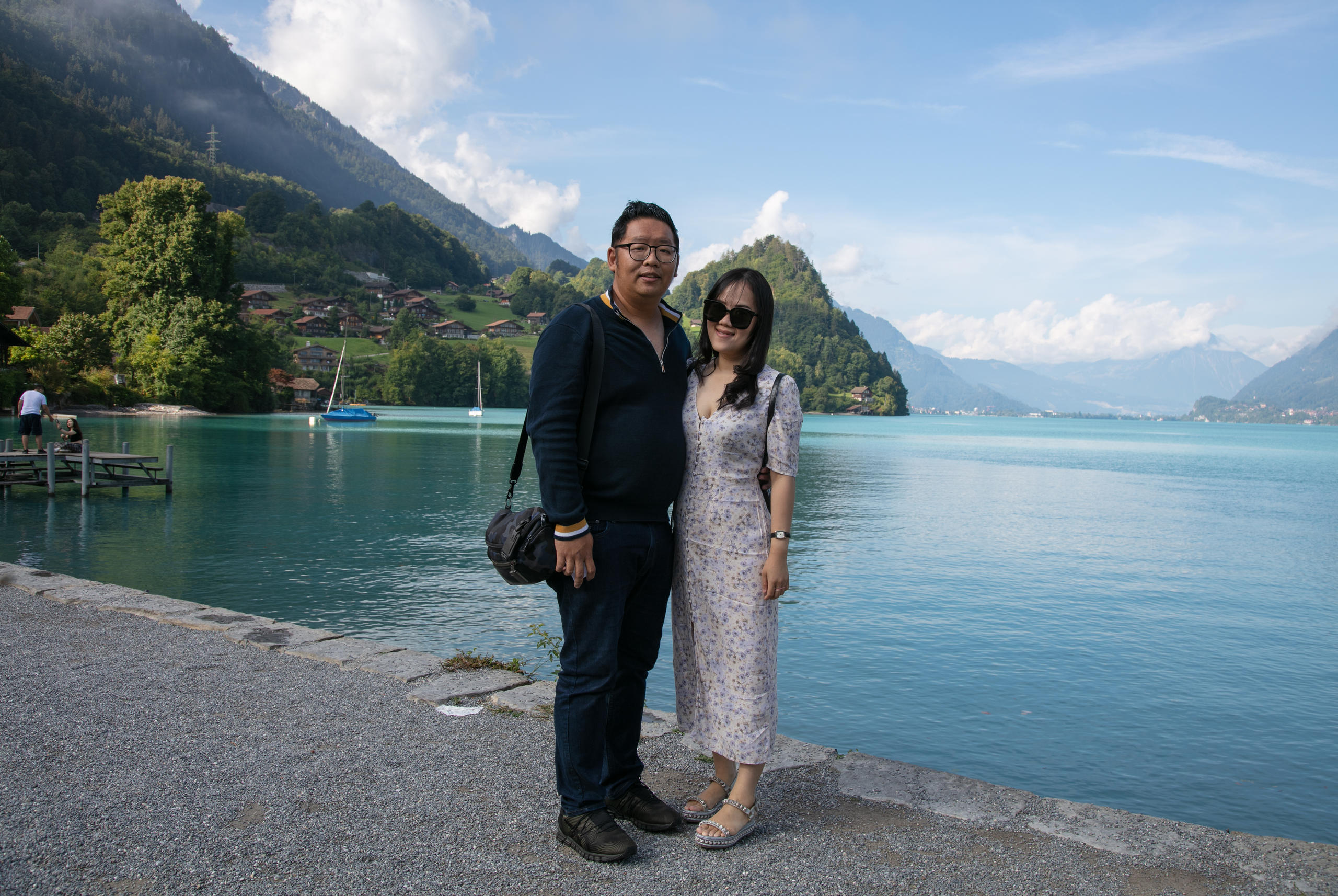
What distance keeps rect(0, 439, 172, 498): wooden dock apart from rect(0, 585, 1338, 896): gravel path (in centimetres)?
1913

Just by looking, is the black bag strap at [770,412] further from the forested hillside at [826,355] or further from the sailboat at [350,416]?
the forested hillside at [826,355]

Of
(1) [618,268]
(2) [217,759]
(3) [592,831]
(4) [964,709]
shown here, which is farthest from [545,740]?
(4) [964,709]

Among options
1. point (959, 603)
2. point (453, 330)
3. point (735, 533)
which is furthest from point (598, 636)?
point (453, 330)

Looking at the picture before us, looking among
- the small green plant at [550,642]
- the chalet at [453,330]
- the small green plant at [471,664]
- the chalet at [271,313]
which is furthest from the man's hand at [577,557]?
the chalet at [453,330]

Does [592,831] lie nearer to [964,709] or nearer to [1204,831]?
[1204,831]

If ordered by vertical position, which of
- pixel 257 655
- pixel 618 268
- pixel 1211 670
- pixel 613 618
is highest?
pixel 618 268

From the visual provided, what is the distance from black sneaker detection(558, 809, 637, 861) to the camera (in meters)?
3.06

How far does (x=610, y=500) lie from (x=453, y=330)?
14866cm

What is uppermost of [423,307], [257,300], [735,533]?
[423,307]

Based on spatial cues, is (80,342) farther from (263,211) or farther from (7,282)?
(263,211)

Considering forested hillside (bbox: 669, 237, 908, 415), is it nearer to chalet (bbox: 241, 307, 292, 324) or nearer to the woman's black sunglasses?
chalet (bbox: 241, 307, 292, 324)

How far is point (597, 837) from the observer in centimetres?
308

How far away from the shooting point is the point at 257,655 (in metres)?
5.73

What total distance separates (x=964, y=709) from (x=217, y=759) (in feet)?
24.5
